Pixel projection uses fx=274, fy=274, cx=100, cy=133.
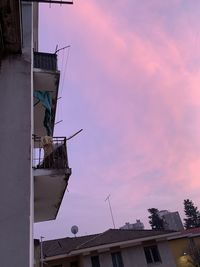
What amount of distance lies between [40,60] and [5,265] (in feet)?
21.3

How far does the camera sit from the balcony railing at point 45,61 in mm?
9023

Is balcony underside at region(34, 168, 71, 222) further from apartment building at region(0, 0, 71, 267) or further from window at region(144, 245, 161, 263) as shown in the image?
window at region(144, 245, 161, 263)

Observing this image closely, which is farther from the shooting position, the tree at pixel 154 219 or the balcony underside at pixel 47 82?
the tree at pixel 154 219

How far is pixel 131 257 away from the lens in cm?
2011

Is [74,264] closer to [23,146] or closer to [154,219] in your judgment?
[23,146]

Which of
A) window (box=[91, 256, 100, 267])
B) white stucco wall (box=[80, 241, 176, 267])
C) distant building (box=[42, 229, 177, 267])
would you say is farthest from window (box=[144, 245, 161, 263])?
window (box=[91, 256, 100, 267])

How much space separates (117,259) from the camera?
19.9 metres

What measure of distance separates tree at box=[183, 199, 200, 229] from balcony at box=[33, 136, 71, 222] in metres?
58.3

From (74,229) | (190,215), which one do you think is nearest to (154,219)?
(190,215)

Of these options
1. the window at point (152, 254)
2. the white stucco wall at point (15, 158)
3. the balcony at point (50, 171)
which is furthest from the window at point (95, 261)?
the white stucco wall at point (15, 158)

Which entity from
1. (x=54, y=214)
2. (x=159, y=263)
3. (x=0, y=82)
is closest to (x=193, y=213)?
(x=159, y=263)

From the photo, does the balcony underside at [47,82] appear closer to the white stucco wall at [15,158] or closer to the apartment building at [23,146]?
the apartment building at [23,146]

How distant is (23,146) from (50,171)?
1.18 metres

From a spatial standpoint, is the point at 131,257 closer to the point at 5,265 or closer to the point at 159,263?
the point at 159,263
